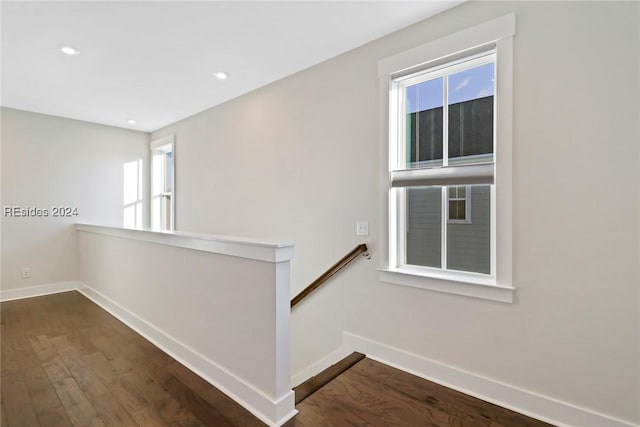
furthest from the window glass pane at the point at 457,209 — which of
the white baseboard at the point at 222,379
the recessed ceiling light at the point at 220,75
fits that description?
the recessed ceiling light at the point at 220,75

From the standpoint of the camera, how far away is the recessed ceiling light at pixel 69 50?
2648 millimetres

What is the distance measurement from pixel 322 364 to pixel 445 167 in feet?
6.74

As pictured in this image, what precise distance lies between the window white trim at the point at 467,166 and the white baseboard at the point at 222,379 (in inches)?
47.9

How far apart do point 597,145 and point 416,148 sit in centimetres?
112

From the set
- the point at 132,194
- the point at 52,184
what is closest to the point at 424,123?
the point at 132,194

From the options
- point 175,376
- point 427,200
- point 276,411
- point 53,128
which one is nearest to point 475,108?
point 427,200

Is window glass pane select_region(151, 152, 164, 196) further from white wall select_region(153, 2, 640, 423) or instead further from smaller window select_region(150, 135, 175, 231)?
white wall select_region(153, 2, 640, 423)

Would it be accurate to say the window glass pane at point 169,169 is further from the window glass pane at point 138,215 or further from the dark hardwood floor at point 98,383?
the dark hardwood floor at point 98,383

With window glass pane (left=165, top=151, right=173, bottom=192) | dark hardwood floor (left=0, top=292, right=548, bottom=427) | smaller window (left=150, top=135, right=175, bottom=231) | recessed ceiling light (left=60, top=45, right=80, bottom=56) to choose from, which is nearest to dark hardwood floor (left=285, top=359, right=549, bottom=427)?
dark hardwood floor (left=0, top=292, right=548, bottom=427)

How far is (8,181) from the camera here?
421 centimetres

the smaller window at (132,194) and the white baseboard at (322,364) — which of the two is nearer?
the white baseboard at (322,364)

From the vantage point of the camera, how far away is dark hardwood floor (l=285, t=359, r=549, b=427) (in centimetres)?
182

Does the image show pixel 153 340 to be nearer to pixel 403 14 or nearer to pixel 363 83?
pixel 363 83

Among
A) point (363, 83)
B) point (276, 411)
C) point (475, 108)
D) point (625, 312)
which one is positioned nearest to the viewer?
point (625, 312)
